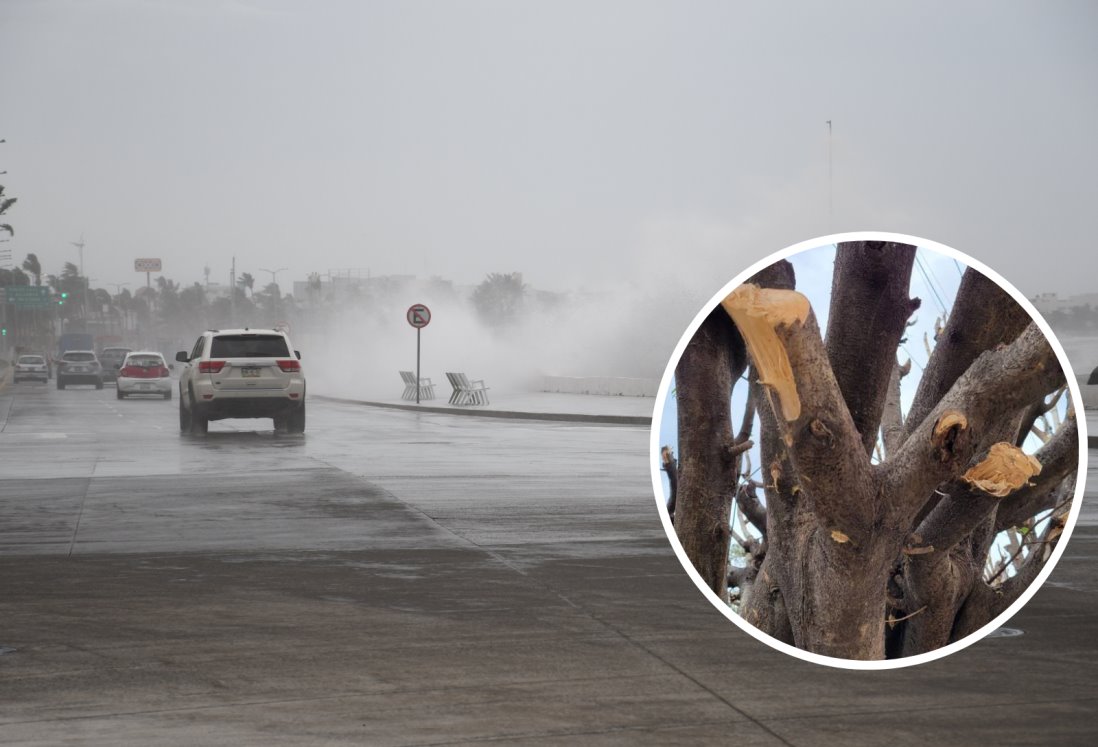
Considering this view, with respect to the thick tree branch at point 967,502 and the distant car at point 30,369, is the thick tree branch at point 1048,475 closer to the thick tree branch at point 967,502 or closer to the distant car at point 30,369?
the thick tree branch at point 967,502

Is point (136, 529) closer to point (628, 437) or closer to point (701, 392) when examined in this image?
point (701, 392)

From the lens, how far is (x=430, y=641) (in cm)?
671

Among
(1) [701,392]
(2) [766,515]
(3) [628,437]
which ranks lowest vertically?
(3) [628,437]

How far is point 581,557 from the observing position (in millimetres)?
9633

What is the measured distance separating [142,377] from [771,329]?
45.2 metres

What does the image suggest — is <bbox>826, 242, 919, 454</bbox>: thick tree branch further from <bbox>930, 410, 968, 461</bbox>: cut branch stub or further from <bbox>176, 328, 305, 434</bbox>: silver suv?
<bbox>176, 328, 305, 434</bbox>: silver suv

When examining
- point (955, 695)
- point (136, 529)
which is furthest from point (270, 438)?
point (955, 695)

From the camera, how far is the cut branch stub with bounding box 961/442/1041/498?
1.86m

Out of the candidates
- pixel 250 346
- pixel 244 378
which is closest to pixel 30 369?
pixel 250 346

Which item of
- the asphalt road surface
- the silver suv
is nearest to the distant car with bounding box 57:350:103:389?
the silver suv

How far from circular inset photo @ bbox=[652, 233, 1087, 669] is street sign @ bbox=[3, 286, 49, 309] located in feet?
457

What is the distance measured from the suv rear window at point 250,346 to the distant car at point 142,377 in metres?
21.2

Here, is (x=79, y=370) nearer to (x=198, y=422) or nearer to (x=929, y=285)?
(x=198, y=422)

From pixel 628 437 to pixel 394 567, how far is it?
637 inches
